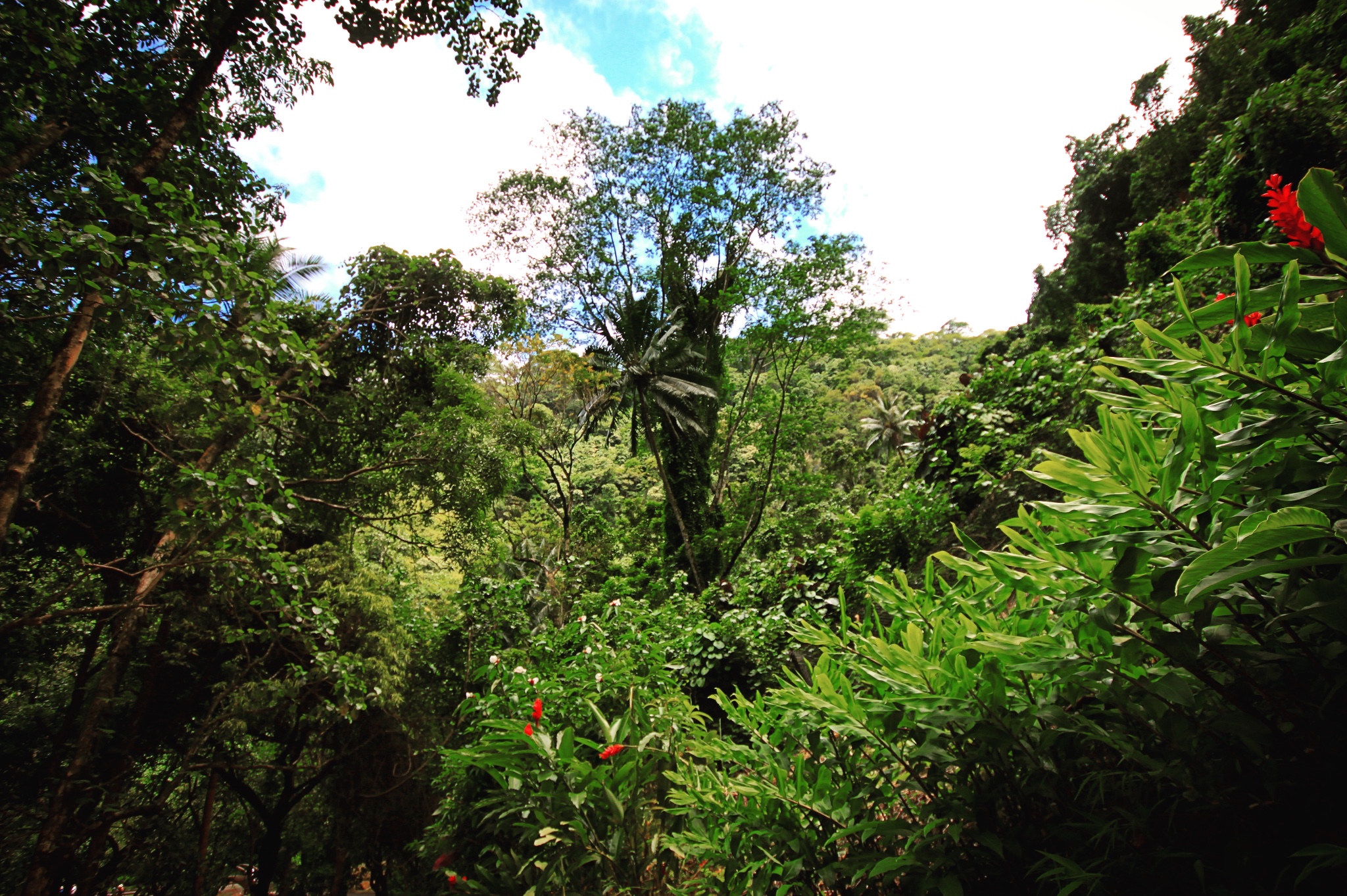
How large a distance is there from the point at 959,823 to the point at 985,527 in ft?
13.3

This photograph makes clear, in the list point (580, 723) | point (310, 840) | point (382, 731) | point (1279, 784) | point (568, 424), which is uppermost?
point (568, 424)

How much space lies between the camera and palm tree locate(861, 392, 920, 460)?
23719mm

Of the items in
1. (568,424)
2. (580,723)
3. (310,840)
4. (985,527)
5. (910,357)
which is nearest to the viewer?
(580,723)

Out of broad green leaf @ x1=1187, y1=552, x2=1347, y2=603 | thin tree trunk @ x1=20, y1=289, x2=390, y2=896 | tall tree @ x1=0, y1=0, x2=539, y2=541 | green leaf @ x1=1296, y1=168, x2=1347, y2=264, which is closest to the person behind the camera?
broad green leaf @ x1=1187, y1=552, x2=1347, y2=603

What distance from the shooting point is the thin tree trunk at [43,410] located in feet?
7.77

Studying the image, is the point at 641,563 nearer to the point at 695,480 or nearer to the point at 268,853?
the point at 695,480

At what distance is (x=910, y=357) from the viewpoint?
35.1 meters

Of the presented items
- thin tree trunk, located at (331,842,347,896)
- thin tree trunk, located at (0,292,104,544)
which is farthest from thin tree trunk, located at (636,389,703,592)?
thin tree trunk, located at (0,292,104,544)

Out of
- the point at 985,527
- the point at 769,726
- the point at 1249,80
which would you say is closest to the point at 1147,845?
the point at 769,726

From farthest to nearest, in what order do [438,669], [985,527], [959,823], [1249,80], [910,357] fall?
[910,357], [1249,80], [438,669], [985,527], [959,823]

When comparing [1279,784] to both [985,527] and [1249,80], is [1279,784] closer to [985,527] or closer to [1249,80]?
[985,527]

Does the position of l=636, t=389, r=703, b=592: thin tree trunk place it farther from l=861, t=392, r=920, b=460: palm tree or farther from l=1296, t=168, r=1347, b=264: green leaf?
l=861, t=392, r=920, b=460: palm tree

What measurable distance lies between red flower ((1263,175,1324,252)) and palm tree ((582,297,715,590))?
1051 centimetres

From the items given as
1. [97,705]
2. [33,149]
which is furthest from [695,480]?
[33,149]
